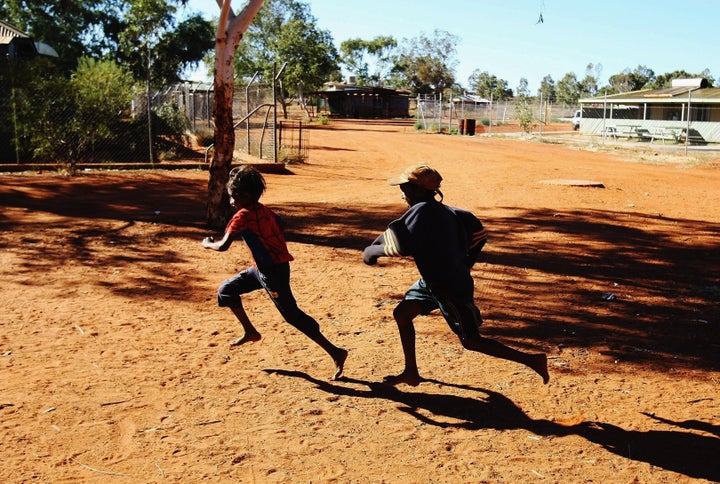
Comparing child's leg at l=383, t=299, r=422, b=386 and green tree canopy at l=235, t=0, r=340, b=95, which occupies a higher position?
green tree canopy at l=235, t=0, r=340, b=95

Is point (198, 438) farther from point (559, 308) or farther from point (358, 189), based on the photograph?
point (358, 189)

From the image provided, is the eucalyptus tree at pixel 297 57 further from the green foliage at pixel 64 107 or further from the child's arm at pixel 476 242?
the child's arm at pixel 476 242

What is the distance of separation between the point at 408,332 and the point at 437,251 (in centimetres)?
63

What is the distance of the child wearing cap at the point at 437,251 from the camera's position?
13.6 feet

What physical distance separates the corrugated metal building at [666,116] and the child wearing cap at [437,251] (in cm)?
3157

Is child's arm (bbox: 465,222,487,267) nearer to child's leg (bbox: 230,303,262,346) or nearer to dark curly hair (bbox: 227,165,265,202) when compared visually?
dark curly hair (bbox: 227,165,265,202)

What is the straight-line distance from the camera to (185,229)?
33.9ft

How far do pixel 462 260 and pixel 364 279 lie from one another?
3638 millimetres

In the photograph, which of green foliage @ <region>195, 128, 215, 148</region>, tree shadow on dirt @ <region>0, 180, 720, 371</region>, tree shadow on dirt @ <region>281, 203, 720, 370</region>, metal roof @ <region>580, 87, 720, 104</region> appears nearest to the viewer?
tree shadow on dirt @ <region>281, 203, 720, 370</region>

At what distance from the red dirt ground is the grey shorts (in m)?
0.53

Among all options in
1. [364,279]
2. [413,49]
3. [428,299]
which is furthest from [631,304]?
[413,49]

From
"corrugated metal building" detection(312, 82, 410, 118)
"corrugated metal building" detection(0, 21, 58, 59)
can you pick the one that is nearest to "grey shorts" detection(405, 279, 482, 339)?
"corrugated metal building" detection(0, 21, 58, 59)

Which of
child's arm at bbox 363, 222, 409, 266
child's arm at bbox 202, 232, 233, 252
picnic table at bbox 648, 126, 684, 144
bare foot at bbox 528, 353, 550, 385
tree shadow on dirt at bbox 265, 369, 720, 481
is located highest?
picnic table at bbox 648, 126, 684, 144

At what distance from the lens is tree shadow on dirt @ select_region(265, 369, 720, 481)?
392 cm
